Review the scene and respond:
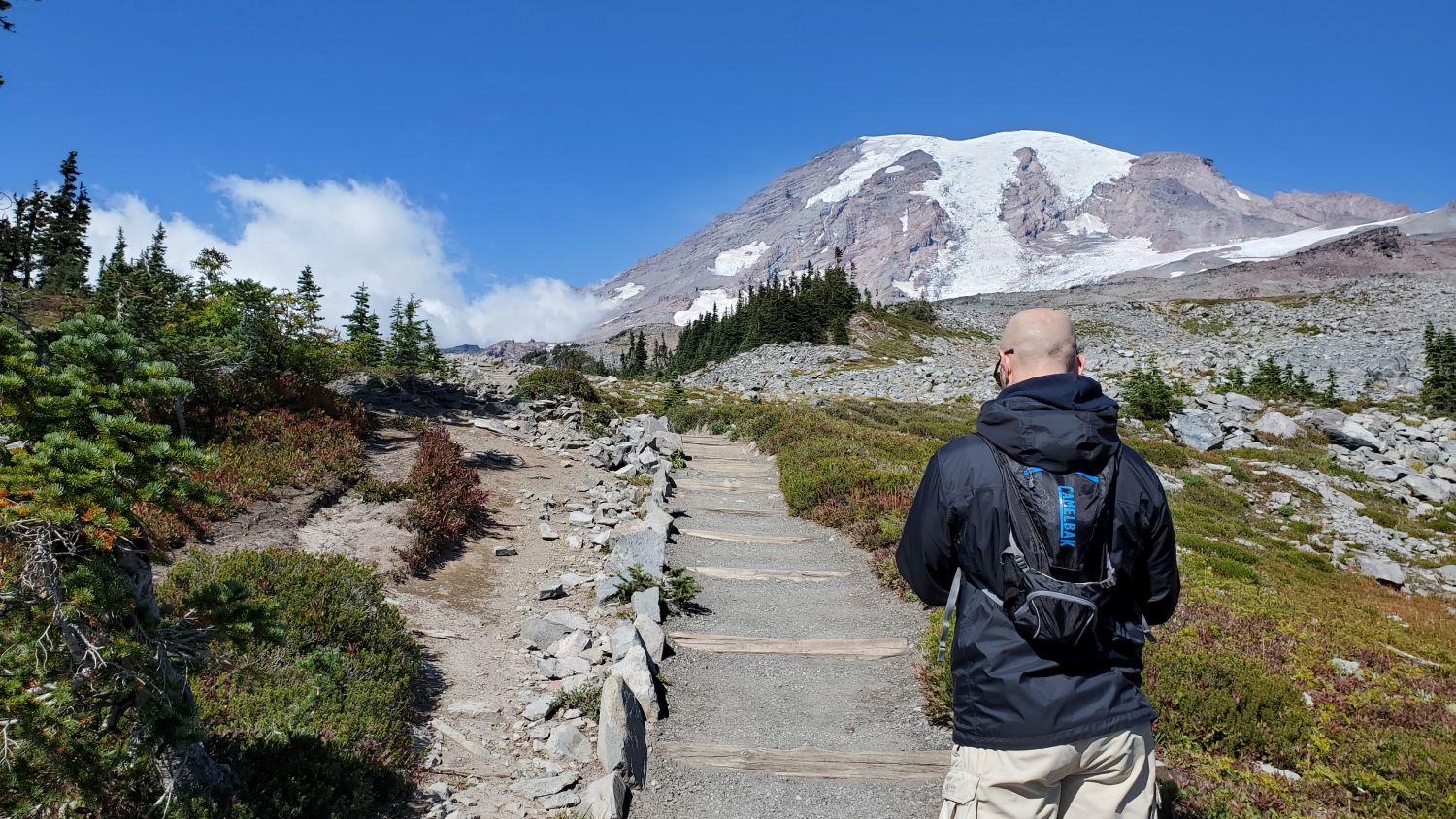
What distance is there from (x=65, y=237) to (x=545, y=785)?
77.5 meters

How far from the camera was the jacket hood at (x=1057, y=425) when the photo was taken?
272 centimetres

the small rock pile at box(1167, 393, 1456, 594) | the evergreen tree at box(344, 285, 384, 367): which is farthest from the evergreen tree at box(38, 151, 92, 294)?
the small rock pile at box(1167, 393, 1456, 594)

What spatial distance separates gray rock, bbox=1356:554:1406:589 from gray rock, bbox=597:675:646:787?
17808 millimetres

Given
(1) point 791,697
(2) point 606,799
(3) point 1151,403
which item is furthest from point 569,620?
(3) point 1151,403

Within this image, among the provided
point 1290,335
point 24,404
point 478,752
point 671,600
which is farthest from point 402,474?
point 1290,335

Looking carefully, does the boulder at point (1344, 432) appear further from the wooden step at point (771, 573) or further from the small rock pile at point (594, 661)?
the small rock pile at point (594, 661)

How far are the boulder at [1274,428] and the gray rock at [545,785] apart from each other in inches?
1296

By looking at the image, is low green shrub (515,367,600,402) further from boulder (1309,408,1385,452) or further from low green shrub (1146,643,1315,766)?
boulder (1309,408,1385,452)

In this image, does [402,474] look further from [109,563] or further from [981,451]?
[981,451]

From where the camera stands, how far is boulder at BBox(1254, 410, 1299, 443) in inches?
1117

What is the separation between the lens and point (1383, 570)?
15.3 meters

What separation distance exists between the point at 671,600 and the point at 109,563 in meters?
6.44

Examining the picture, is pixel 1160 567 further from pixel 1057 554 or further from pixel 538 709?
pixel 538 709

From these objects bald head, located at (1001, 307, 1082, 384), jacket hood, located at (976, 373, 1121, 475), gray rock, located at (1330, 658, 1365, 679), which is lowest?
gray rock, located at (1330, 658, 1365, 679)
